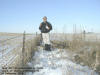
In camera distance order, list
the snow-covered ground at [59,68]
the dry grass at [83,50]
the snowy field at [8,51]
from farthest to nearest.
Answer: the dry grass at [83,50], the snowy field at [8,51], the snow-covered ground at [59,68]

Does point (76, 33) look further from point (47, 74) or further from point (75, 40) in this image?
point (47, 74)

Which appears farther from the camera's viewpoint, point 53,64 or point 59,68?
point 53,64

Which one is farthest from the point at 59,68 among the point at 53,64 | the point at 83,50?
the point at 83,50

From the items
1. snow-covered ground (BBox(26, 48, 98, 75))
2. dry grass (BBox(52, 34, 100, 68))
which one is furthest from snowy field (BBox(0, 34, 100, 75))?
dry grass (BBox(52, 34, 100, 68))

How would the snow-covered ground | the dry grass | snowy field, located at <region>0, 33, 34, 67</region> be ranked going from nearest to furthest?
the snow-covered ground, snowy field, located at <region>0, 33, 34, 67</region>, the dry grass

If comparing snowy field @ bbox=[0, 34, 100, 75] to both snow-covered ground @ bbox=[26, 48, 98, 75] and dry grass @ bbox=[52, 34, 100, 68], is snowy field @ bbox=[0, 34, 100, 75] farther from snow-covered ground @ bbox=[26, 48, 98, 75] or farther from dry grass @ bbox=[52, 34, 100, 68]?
dry grass @ bbox=[52, 34, 100, 68]

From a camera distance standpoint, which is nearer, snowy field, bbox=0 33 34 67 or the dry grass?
snowy field, bbox=0 33 34 67

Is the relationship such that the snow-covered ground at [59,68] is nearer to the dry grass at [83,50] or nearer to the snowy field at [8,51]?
the dry grass at [83,50]

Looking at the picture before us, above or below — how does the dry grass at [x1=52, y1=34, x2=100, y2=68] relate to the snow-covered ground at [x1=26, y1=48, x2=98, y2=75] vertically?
→ above

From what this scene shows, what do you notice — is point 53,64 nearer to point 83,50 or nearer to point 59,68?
point 59,68

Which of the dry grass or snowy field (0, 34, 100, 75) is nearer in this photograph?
snowy field (0, 34, 100, 75)

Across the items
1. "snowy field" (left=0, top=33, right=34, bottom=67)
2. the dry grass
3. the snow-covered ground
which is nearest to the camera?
the snow-covered ground

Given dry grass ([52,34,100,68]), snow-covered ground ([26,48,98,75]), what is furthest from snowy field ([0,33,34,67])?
dry grass ([52,34,100,68])

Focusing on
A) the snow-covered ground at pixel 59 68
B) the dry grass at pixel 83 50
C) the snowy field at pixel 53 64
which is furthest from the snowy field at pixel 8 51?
the dry grass at pixel 83 50
